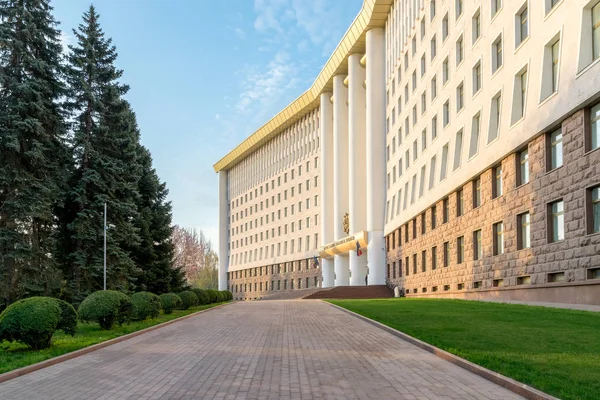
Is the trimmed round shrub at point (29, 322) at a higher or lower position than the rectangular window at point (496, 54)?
lower

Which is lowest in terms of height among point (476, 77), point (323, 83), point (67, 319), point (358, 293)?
point (358, 293)

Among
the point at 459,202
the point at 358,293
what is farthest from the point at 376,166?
the point at 459,202

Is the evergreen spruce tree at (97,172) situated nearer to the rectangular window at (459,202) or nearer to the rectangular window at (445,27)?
the rectangular window at (459,202)

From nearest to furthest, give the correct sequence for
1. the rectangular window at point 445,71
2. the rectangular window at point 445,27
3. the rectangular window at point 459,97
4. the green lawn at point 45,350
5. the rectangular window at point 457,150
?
the green lawn at point 45,350, the rectangular window at point 457,150, the rectangular window at point 459,97, the rectangular window at point 445,71, the rectangular window at point 445,27

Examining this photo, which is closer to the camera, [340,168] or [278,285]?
[340,168]

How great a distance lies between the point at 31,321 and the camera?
40.0 ft

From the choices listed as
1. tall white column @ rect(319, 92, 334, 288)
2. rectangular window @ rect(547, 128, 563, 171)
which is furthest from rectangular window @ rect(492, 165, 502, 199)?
tall white column @ rect(319, 92, 334, 288)

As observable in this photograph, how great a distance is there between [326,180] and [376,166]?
17.2 metres

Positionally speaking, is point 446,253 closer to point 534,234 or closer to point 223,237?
point 534,234

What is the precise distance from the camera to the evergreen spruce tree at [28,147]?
24.8 meters

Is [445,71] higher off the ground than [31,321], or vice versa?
[445,71]

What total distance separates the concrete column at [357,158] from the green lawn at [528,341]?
42526 mm

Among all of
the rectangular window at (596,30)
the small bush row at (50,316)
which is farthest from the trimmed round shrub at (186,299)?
the rectangular window at (596,30)

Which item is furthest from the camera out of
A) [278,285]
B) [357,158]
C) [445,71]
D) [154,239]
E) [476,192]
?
[278,285]
